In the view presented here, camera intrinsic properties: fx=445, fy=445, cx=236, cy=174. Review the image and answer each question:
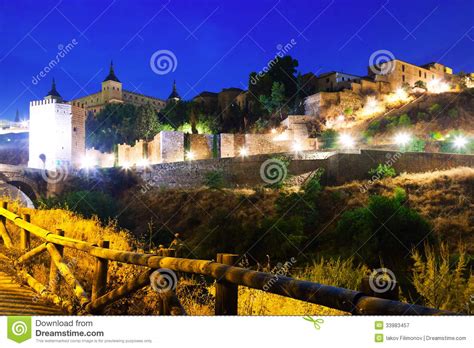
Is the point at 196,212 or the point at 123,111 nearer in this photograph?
the point at 196,212

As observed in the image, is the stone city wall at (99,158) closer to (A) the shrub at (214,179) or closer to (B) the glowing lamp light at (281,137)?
(B) the glowing lamp light at (281,137)

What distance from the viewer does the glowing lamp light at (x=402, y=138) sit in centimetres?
2580

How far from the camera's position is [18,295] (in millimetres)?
4469

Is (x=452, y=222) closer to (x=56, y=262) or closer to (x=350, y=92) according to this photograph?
(x=56, y=262)

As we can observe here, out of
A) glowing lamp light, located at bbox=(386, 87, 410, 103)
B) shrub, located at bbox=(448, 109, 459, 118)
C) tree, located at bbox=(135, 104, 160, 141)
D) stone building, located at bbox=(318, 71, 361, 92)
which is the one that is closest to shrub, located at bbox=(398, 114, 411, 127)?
shrub, located at bbox=(448, 109, 459, 118)

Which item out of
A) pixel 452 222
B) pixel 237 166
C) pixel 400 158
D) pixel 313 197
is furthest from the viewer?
pixel 237 166

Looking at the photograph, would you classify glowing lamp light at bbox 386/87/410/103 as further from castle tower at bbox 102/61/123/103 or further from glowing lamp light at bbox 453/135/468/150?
castle tower at bbox 102/61/123/103

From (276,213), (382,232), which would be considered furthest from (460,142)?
(382,232)

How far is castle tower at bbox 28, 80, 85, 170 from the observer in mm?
36406

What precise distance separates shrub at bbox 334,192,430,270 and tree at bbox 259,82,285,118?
2409 cm

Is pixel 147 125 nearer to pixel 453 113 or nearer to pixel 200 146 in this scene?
pixel 200 146

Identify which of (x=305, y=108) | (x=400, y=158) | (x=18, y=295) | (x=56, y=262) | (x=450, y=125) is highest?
(x=305, y=108)
